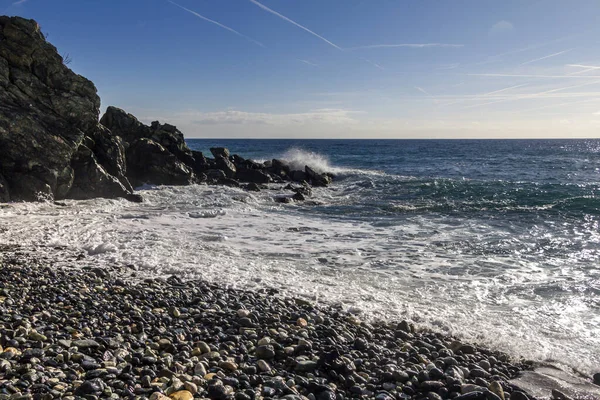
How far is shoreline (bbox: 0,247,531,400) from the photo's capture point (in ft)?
15.7

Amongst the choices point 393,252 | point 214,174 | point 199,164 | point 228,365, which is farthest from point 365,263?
point 199,164

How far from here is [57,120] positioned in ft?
64.3

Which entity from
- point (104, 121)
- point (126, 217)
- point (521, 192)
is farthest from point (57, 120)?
point (521, 192)

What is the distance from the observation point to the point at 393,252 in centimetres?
1234

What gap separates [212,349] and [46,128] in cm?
1708

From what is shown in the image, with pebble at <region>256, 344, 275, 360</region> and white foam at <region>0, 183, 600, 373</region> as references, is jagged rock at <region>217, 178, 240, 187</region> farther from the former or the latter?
pebble at <region>256, 344, 275, 360</region>

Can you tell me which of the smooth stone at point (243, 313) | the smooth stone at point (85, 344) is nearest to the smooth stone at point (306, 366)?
the smooth stone at point (243, 313)

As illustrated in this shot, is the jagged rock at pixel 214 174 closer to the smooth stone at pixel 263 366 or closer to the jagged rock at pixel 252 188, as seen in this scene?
the jagged rock at pixel 252 188

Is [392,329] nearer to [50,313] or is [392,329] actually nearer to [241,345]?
[241,345]

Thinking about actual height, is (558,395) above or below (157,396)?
below

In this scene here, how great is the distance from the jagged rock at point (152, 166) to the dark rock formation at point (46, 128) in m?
3.91

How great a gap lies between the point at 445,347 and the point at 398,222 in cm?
1146

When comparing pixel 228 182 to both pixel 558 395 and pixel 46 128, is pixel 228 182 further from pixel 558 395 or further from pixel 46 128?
pixel 558 395

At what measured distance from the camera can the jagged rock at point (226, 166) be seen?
3206 centimetres
